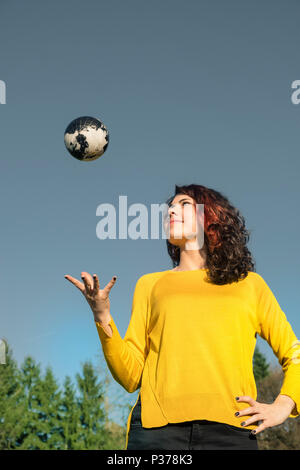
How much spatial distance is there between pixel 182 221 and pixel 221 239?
371mm

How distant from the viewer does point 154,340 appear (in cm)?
439

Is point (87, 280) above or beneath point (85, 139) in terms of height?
beneath

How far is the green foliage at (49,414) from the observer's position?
56.2 m

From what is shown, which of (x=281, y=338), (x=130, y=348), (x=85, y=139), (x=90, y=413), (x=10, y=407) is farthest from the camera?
(x=90, y=413)

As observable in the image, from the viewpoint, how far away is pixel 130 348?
15.0ft

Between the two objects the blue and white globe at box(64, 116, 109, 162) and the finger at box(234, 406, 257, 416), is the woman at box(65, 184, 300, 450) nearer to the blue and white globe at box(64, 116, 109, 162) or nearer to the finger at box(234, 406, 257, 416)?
the finger at box(234, 406, 257, 416)

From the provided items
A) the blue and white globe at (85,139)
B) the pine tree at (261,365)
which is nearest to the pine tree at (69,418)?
the pine tree at (261,365)

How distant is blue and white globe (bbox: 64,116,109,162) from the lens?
735 cm

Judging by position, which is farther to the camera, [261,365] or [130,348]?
[261,365]

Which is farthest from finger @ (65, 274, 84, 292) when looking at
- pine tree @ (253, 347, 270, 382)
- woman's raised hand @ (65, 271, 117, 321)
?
pine tree @ (253, 347, 270, 382)

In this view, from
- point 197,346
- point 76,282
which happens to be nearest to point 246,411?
point 197,346

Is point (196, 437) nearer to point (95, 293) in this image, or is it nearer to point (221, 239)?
point (95, 293)

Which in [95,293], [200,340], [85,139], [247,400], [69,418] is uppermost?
[85,139]
